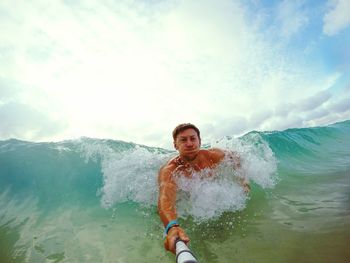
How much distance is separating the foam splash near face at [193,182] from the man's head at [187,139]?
0.50 m

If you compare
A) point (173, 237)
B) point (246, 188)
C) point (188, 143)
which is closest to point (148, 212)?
point (188, 143)

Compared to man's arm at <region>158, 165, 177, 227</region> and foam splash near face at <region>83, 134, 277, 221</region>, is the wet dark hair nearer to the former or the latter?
man's arm at <region>158, 165, 177, 227</region>

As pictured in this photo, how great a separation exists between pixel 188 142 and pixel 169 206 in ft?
5.33

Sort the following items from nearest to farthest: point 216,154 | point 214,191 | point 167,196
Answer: point 167,196 < point 214,191 < point 216,154

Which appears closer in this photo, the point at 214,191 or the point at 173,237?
the point at 173,237

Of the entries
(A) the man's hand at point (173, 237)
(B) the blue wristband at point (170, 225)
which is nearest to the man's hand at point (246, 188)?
(B) the blue wristband at point (170, 225)

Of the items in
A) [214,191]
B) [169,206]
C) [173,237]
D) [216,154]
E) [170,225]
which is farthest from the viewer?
[216,154]

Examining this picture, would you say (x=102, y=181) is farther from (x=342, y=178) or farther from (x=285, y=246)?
(x=342, y=178)

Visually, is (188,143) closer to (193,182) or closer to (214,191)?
(193,182)

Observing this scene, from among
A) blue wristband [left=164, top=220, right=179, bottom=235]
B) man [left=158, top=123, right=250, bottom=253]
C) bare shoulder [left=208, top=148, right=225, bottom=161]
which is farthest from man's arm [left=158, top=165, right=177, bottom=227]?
bare shoulder [left=208, top=148, right=225, bottom=161]

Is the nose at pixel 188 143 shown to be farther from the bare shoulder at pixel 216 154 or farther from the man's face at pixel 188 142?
the bare shoulder at pixel 216 154

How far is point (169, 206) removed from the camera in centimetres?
349

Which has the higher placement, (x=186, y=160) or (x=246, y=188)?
(x=186, y=160)

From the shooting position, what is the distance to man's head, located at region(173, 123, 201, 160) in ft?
16.0
